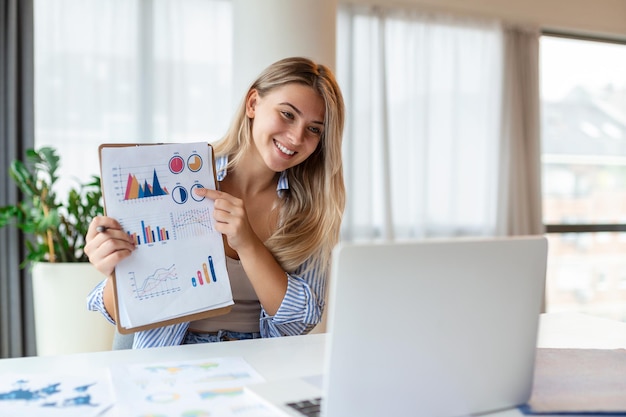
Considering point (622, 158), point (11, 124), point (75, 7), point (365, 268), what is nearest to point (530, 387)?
point (365, 268)

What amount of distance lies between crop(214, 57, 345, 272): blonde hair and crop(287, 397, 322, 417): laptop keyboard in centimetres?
72

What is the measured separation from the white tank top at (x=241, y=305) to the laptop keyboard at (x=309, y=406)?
71 cm

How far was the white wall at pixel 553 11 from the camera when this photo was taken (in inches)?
171

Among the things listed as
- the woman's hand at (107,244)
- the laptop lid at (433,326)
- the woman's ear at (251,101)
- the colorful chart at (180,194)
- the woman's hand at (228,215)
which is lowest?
the laptop lid at (433,326)

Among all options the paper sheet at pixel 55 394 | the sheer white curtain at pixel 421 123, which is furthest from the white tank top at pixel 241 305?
the sheer white curtain at pixel 421 123

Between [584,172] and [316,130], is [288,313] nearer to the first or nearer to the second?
[316,130]

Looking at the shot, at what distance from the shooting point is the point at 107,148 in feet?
4.33

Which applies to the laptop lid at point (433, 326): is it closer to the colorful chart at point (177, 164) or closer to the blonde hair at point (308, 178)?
the colorful chart at point (177, 164)

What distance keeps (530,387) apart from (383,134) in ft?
10.6

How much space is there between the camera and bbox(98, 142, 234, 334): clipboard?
4.37ft

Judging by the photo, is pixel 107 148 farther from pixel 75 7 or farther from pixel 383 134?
pixel 383 134

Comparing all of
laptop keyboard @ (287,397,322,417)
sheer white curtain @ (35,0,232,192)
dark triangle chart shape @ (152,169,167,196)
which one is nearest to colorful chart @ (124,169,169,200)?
dark triangle chart shape @ (152,169,167,196)

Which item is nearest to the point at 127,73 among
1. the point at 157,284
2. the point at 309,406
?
the point at 157,284

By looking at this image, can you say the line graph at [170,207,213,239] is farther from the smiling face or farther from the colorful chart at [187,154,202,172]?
the smiling face
